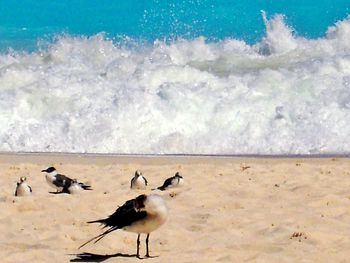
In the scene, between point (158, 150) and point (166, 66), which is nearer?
point (158, 150)

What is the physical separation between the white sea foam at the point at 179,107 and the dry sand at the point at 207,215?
6.05 meters

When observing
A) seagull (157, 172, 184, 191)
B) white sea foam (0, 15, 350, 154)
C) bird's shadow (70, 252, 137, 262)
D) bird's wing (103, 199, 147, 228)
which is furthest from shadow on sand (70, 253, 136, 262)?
white sea foam (0, 15, 350, 154)

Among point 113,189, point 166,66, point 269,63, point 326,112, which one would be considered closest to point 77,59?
point 166,66

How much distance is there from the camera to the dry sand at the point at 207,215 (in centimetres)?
739

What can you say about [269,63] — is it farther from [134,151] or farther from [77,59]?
[134,151]

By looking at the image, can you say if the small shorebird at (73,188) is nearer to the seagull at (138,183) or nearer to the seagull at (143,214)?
the seagull at (138,183)

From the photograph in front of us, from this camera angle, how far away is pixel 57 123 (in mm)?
22188

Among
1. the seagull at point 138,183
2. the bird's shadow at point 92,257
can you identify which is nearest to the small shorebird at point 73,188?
the seagull at point 138,183

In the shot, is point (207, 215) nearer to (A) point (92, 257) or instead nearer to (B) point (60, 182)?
(A) point (92, 257)

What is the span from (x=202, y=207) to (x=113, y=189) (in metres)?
2.12

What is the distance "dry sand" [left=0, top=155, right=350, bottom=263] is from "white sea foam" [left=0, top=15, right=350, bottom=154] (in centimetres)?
605

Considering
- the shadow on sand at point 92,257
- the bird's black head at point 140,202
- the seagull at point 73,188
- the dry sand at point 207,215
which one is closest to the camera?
the bird's black head at point 140,202

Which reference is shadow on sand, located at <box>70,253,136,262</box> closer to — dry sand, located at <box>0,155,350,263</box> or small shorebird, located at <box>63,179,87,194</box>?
dry sand, located at <box>0,155,350,263</box>

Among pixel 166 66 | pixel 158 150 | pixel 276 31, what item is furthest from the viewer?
pixel 276 31
